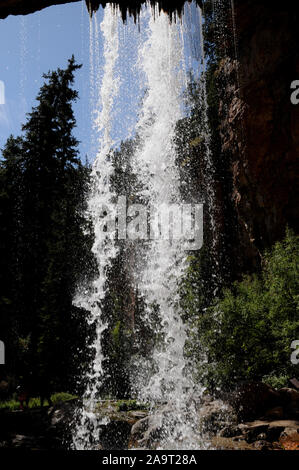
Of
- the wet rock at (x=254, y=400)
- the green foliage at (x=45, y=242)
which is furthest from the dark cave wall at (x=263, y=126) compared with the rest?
the green foliage at (x=45, y=242)

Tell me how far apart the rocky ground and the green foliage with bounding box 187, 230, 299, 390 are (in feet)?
4.14

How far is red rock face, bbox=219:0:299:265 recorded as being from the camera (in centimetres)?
1459

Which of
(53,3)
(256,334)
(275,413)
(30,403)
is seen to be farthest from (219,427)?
(30,403)

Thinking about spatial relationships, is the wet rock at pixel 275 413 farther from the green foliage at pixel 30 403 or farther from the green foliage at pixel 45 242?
the green foliage at pixel 45 242

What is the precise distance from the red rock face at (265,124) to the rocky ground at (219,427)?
8225 millimetres

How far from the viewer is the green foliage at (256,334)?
9.03m

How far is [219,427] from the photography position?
7.24m

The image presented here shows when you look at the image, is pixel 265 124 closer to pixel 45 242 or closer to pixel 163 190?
pixel 163 190

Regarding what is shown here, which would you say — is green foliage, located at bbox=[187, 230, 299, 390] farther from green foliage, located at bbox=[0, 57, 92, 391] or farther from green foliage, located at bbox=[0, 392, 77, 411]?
green foliage, located at bbox=[0, 57, 92, 391]

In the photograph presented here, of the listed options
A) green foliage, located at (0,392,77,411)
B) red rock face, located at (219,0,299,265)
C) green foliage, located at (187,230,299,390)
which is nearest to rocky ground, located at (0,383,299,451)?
green foliage, located at (187,230,299,390)

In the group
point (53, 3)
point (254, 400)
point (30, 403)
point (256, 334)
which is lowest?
point (30, 403)

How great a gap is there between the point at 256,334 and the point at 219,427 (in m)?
2.94
